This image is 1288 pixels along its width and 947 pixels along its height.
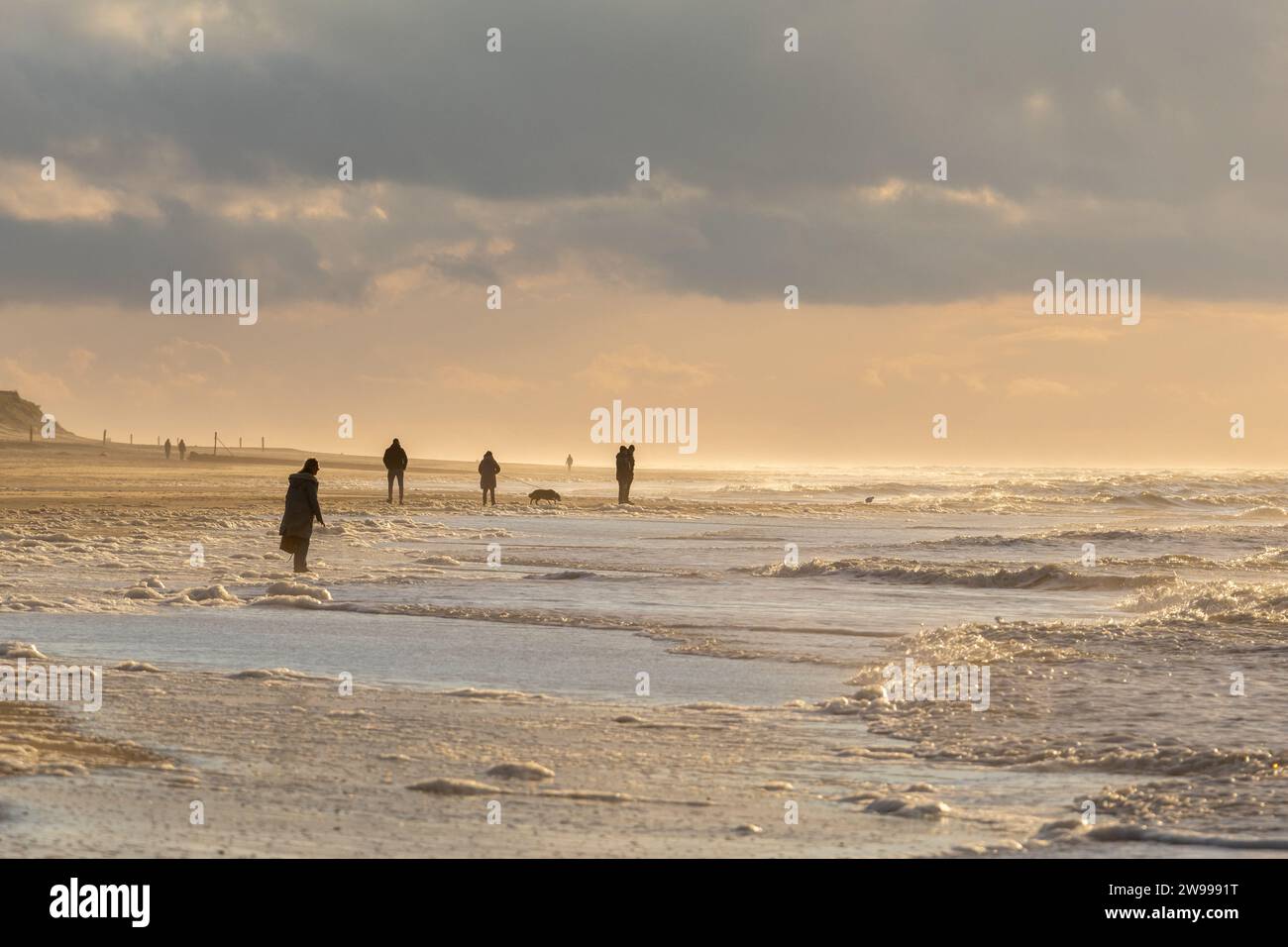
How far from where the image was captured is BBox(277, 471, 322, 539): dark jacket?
20.8m

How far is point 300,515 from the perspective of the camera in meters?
20.8

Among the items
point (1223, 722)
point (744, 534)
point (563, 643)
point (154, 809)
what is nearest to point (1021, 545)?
point (744, 534)

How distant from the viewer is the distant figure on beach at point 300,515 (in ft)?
68.4

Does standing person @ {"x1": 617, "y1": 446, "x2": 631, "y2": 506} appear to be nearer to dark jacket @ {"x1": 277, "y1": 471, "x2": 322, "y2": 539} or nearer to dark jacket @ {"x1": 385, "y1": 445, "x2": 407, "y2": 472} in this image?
dark jacket @ {"x1": 385, "y1": 445, "x2": 407, "y2": 472}

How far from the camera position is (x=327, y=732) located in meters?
8.88

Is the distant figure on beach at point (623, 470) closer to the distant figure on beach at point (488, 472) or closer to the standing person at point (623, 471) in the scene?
the standing person at point (623, 471)

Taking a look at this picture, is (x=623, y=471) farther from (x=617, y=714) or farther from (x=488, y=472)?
(x=617, y=714)

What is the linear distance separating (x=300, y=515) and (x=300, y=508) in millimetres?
103

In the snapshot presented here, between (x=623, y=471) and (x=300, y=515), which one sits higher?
(x=623, y=471)

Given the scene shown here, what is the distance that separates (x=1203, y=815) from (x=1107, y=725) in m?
2.54

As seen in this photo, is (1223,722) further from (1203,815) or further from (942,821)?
(942,821)

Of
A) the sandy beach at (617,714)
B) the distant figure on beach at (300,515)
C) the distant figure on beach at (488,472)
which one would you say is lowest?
the sandy beach at (617,714)

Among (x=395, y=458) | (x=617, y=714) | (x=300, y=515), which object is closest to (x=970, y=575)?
(x=300, y=515)

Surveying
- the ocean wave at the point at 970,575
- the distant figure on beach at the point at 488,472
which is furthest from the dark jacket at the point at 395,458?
the ocean wave at the point at 970,575
